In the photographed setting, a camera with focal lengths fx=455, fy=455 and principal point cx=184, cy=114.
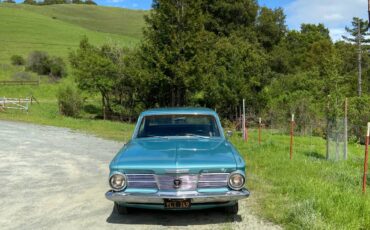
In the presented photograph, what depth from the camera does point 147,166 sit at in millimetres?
5926

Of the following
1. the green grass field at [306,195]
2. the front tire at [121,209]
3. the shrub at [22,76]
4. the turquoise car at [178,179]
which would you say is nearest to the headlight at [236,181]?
the turquoise car at [178,179]

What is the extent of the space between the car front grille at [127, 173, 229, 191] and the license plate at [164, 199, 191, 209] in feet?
0.50

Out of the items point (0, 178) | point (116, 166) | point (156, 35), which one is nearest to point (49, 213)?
point (116, 166)

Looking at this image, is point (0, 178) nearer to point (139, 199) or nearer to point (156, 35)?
point (139, 199)

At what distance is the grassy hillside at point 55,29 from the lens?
8100 cm

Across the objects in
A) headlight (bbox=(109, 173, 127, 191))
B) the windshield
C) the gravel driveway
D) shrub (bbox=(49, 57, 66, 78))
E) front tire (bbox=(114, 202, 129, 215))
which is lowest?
the gravel driveway

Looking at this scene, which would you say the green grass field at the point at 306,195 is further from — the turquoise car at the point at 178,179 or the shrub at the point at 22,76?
the shrub at the point at 22,76

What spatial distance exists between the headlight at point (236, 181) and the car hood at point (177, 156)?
10 cm

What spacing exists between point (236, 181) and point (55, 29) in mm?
98202

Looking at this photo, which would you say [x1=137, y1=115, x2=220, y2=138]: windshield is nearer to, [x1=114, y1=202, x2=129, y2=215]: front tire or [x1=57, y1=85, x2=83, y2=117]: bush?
[x1=114, y1=202, x2=129, y2=215]: front tire

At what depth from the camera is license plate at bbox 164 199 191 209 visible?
5.80 m

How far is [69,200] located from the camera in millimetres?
7777

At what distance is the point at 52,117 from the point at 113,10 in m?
106

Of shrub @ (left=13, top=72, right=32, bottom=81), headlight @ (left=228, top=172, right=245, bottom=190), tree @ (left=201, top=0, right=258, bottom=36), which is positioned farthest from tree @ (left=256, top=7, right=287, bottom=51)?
headlight @ (left=228, top=172, right=245, bottom=190)
